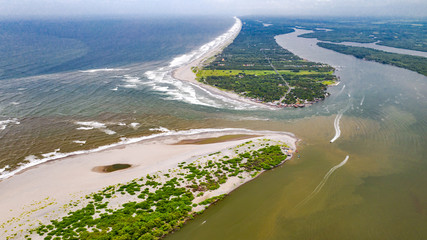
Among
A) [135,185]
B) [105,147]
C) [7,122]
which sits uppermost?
[7,122]

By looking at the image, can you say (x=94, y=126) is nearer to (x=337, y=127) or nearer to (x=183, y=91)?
(x=183, y=91)

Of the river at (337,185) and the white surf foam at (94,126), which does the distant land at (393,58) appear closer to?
the river at (337,185)

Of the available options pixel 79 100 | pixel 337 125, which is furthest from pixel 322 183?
pixel 79 100

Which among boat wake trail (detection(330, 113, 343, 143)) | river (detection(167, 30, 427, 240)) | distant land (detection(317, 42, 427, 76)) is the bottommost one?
river (detection(167, 30, 427, 240))

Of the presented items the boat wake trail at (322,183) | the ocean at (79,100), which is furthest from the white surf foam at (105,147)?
the boat wake trail at (322,183)

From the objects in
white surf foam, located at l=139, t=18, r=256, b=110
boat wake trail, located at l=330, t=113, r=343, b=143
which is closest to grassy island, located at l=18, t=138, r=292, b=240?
boat wake trail, located at l=330, t=113, r=343, b=143

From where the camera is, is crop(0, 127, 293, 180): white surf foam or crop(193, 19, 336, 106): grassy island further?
crop(193, 19, 336, 106): grassy island

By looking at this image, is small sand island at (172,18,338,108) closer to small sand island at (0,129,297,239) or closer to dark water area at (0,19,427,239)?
dark water area at (0,19,427,239)
